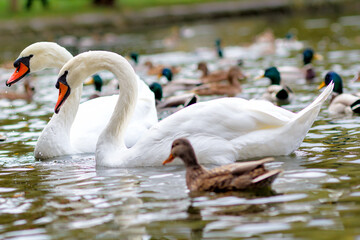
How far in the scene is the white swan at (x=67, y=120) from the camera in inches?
343

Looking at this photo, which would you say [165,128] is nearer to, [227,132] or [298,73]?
[227,132]

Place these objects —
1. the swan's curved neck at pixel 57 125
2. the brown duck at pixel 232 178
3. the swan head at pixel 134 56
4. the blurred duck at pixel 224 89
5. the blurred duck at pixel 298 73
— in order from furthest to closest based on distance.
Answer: the swan head at pixel 134 56 < the blurred duck at pixel 298 73 < the blurred duck at pixel 224 89 < the swan's curved neck at pixel 57 125 < the brown duck at pixel 232 178

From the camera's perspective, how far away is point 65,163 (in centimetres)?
832

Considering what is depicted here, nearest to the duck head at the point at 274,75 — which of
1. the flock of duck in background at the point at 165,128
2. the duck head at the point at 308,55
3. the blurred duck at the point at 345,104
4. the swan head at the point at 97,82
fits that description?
the duck head at the point at 308,55

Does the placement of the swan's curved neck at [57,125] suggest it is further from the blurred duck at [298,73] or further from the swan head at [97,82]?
the blurred duck at [298,73]

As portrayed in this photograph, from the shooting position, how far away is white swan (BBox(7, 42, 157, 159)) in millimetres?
8719

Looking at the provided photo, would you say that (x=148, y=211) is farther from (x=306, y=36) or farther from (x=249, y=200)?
(x=306, y=36)

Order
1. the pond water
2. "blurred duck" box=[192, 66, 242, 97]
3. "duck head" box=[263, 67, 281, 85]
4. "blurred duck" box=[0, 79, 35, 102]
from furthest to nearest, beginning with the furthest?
"blurred duck" box=[0, 79, 35, 102] → "duck head" box=[263, 67, 281, 85] → "blurred duck" box=[192, 66, 242, 97] → the pond water

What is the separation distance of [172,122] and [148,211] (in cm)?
182

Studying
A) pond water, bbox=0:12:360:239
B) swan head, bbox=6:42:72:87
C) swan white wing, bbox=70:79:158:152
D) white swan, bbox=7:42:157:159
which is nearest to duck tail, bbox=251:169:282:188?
pond water, bbox=0:12:360:239

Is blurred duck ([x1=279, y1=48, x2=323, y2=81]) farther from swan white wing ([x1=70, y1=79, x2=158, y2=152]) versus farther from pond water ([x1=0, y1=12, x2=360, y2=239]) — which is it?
swan white wing ([x1=70, y1=79, x2=158, y2=152])

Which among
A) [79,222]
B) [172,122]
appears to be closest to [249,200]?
[79,222]

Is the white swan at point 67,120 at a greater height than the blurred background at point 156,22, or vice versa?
the blurred background at point 156,22

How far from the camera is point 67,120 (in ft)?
29.2
